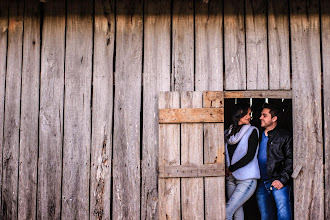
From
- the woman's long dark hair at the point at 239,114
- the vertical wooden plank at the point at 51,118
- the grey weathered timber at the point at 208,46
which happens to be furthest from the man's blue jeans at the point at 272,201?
the vertical wooden plank at the point at 51,118

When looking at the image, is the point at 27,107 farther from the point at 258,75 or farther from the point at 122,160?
the point at 258,75

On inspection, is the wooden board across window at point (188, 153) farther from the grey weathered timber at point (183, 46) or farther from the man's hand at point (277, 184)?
the man's hand at point (277, 184)

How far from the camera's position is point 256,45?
3.82 meters

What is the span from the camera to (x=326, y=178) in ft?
12.2

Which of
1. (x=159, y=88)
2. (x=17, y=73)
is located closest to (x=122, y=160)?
(x=159, y=88)

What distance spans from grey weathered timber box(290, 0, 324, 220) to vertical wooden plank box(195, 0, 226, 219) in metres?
0.87

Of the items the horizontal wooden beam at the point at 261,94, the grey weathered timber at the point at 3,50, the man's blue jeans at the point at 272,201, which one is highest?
the grey weathered timber at the point at 3,50

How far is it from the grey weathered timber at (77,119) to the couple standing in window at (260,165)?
1.87 metres

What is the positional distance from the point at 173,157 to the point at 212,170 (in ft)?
1.52

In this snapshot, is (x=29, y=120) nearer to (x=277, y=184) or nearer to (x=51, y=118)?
(x=51, y=118)

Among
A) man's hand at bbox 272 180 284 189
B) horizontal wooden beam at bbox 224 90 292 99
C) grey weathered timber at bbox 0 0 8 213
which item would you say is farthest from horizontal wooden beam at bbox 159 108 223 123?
grey weathered timber at bbox 0 0 8 213

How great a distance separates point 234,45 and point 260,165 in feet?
5.65

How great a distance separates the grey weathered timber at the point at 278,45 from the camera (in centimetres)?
376

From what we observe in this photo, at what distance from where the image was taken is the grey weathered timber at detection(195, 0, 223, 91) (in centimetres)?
378
